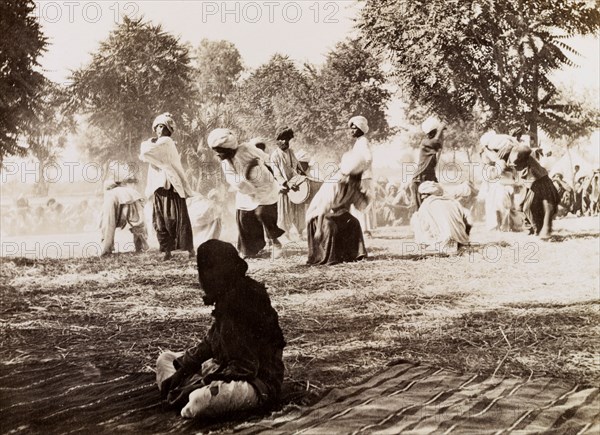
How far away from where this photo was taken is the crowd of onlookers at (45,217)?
3770mm

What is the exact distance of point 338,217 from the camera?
4.04m

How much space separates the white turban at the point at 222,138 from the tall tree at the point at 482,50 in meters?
0.96

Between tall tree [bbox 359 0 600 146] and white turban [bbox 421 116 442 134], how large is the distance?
52 millimetres

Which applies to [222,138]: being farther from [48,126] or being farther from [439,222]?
[439,222]

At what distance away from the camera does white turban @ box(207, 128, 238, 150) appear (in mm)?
3662

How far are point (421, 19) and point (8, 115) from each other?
95.7 inches

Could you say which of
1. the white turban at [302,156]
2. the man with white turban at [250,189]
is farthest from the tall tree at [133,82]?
the white turban at [302,156]

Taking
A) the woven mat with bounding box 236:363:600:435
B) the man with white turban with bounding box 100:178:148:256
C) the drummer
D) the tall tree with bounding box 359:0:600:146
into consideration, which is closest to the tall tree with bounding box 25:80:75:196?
the man with white turban with bounding box 100:178:148:256

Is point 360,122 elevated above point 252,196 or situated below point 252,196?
above

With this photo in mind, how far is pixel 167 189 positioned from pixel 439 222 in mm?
1639

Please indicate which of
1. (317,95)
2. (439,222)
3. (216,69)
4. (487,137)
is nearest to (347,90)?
(317,95)

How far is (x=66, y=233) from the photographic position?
3.89 m

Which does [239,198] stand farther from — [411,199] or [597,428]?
[597,428]

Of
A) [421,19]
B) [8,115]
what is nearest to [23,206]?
[8,115]
